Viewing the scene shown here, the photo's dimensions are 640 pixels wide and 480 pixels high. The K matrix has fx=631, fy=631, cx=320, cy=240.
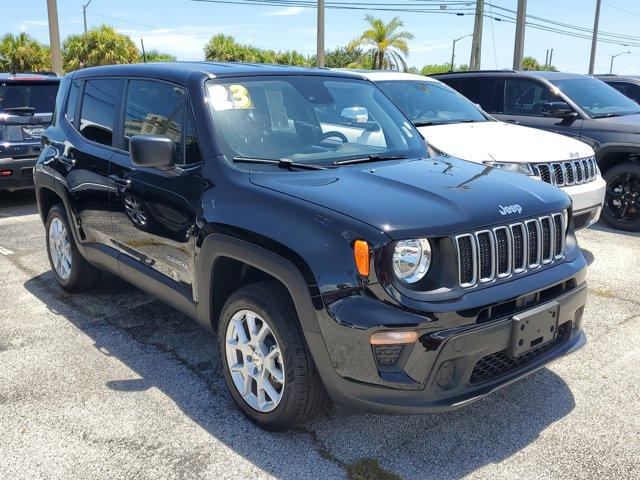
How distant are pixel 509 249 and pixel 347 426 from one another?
1.22 meters

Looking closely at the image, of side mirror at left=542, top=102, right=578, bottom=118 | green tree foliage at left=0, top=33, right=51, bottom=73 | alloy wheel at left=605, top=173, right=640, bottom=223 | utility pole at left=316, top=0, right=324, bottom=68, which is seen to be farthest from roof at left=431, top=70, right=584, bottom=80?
green tree foliage at left=0, top=33, right=51, bottom=73

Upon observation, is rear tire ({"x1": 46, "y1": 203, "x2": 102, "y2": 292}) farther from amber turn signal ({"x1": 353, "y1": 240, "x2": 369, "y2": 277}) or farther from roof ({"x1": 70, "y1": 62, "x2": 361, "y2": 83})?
amber turn signal ({"x1": 353, "y1": 240, "x2": 369, "y2": 277})

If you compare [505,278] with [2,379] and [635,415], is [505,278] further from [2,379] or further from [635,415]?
[2,379]

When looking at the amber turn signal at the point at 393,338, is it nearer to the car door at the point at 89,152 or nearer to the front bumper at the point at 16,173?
the car door at the point at 89,152

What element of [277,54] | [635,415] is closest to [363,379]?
[635,415]

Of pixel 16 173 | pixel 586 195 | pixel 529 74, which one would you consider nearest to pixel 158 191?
pixel 586 195

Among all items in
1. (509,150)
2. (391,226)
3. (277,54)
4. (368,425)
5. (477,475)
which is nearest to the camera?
(391,226)

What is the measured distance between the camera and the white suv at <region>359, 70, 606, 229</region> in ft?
19.5

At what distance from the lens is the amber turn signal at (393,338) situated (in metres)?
2.58

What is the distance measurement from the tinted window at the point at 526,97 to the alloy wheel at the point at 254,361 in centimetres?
617

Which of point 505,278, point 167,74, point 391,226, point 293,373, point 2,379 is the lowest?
point 2,379

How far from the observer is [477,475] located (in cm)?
284

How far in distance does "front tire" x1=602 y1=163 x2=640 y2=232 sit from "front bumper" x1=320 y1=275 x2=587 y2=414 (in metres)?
5.38

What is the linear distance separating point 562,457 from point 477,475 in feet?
1.46
